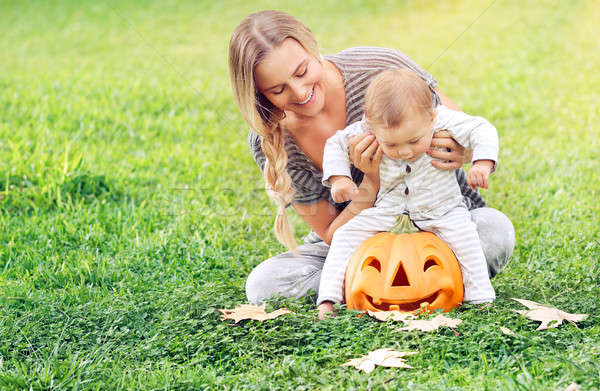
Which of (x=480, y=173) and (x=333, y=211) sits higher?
(x=480, y=173)

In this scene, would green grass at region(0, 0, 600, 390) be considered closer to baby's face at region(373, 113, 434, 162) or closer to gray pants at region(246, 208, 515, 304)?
gray pants at region(246, 208, 515, 304)

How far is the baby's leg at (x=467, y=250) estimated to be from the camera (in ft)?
9.83

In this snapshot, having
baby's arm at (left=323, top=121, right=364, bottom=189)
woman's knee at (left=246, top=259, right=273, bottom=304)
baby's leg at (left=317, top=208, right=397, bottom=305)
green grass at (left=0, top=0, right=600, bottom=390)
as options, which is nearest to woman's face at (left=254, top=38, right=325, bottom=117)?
baby's arm at (left=323, top=121, right=364, bottom=189)

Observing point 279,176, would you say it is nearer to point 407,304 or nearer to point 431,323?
point 407,304

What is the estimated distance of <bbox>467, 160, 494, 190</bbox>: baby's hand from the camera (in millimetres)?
2705

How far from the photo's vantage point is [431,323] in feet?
8.80

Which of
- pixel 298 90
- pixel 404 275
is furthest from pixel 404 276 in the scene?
pixel 298 90

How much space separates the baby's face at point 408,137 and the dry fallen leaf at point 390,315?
2.08 ft

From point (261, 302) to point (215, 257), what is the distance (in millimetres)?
806

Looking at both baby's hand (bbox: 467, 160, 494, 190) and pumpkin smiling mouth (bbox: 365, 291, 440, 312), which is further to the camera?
pumpkin smiling mouth (bbox: 365, 291, 440, 312)

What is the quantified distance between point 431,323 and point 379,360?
11.8 inches

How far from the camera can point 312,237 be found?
12.4 ft

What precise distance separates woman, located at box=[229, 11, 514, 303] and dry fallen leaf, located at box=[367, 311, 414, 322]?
0.57m

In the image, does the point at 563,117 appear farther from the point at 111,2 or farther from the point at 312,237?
the point at 111,2
